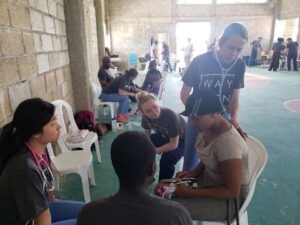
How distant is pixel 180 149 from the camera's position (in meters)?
2.33

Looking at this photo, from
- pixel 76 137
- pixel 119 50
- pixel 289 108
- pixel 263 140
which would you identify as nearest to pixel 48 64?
pixel 76 137

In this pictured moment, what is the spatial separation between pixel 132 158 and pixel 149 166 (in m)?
0.07

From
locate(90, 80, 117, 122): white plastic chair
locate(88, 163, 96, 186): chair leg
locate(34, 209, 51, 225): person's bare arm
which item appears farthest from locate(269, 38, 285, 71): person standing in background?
locate(34, 209, 51, 225): person's bare arm

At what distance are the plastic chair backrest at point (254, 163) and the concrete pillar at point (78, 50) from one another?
118 inches

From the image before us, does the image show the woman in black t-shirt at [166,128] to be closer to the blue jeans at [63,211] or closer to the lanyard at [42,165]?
the blue jeans at [63,211]

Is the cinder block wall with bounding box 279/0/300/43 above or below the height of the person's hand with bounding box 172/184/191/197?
above

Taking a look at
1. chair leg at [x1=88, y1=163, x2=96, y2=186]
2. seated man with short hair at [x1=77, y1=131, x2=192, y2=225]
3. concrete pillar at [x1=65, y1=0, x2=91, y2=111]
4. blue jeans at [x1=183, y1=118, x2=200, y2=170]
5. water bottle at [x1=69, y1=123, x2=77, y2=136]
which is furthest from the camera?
concrete pillar at [x1=65, y1=0, x2=91, y2=111]

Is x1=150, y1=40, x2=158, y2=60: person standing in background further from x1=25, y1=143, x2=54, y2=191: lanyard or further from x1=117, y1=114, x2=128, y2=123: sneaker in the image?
x1=25, y1=143, x2=54, y2=191: lanyard

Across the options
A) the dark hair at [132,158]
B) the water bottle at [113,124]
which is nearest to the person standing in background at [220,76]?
the dark hair at [132,158]

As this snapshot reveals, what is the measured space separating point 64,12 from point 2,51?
7.35 feet

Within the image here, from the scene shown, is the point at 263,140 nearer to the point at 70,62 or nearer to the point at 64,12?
the point at 70,62

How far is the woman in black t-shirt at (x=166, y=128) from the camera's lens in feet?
7.14

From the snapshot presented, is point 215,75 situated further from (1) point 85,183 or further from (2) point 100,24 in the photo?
(2) point 100,24

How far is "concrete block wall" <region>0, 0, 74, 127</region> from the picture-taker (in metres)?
1.84
